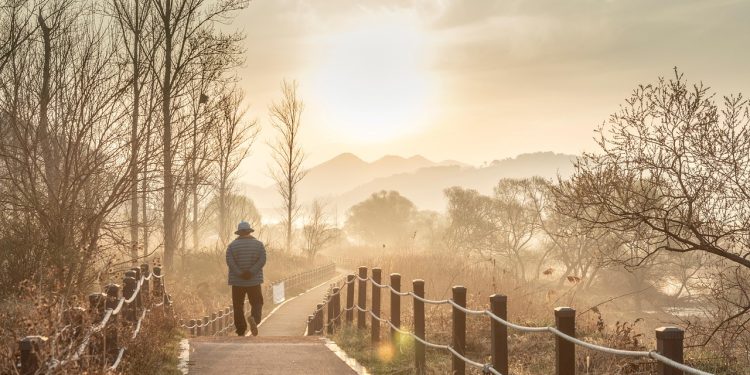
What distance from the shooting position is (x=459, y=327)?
7.65 meters

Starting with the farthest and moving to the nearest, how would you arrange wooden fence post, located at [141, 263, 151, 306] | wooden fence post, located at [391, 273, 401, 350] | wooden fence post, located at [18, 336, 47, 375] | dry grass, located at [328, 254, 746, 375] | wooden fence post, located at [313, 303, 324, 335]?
1. wooden fence post, located at [313, 303, 324, 335]
2. wooden fence post, located at [141, 263, 151, 306]
3. wooden fence post, located at [391, 273, 401, 350]
4. dry grass, located at [328, 254, 746, 375]
5. wooden fence post, located at [18, 336, 47, 375]

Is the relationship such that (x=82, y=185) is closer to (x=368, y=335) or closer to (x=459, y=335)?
(x=368, y=335)

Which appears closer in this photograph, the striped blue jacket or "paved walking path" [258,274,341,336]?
the striped blue jacket

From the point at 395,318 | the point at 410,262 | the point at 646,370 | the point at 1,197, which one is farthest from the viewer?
the point at 410,262

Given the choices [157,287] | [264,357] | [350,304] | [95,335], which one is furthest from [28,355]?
[350,304]

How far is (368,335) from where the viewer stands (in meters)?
12.4

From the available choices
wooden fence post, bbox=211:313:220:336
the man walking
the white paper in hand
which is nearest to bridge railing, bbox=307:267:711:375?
the man walking

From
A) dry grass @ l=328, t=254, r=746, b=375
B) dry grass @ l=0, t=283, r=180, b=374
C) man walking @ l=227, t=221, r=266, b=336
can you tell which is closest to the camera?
dry grass @ l=0, t=283, r=180, b=374

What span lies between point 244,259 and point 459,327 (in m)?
6.36

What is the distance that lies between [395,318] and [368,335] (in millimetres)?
2330

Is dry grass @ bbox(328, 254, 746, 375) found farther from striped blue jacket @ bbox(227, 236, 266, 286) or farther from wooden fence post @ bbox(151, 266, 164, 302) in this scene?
wooden fence post @ bbox(151, 266, 164, 302)

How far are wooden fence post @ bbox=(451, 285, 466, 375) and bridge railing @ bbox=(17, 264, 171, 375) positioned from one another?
3.54 meters

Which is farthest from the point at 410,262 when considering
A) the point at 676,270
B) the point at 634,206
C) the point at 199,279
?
the point at 676,270

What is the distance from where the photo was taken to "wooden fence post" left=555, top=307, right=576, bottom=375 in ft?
16.4
